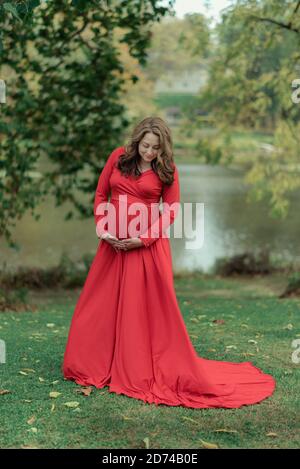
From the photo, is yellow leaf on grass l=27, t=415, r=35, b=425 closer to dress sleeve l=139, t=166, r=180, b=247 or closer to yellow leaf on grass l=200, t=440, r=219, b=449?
yellow leaf on grass l=200, t=440, r=219, b=449

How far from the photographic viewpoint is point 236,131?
1484cm

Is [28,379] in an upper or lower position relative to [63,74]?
lower

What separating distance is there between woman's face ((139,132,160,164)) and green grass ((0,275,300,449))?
1.62 meters

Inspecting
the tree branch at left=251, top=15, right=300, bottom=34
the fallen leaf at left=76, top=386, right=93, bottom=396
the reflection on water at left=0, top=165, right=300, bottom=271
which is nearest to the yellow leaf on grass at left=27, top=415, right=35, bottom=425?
the fallen leaf at left=76, top=386, right=93, bottom=396

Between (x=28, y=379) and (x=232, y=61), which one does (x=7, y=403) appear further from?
(x=232, y=61)

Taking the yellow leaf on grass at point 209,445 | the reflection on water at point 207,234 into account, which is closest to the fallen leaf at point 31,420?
the yellow leaf on grass at point 209,445

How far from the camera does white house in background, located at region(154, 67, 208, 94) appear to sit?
162 ft

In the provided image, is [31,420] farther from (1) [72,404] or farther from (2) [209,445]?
(2) [209,445]

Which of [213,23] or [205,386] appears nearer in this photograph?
[205,386]

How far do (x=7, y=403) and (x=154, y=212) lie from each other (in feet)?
5.29

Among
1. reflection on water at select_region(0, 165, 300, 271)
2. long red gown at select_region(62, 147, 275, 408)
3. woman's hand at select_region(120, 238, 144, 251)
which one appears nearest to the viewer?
long red gown at select_region(62, 147, 275, 408)

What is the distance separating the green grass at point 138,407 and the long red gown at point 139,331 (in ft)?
0.56

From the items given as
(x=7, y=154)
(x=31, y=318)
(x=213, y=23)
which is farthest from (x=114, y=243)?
(x=213, y=23)

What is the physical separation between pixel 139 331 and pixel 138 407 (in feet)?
1.89
